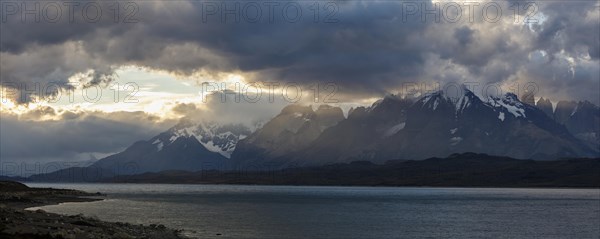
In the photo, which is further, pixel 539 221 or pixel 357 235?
pixel 539 221

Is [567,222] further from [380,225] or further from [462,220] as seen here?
[380,225]

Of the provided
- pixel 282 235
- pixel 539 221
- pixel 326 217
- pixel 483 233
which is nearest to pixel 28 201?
pixel 326 217

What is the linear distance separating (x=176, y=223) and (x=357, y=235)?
35386 mm

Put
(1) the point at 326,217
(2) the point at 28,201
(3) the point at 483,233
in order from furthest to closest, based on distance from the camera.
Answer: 1. (2) the point at 28,201
2. (1) the point at 326,217
3. (3) the point at 483,233

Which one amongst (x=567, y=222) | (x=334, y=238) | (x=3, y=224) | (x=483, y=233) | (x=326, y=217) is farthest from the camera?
(x=326, y=217)

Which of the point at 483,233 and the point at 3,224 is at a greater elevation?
the point at 3,224

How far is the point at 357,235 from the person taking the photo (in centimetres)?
11038

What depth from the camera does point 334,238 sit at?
10462cm

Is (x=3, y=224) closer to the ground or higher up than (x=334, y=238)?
higher up

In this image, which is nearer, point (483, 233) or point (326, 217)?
point (483, 233)

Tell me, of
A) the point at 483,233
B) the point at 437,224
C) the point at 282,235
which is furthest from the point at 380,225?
the point at 282,235

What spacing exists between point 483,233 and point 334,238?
3006 cm

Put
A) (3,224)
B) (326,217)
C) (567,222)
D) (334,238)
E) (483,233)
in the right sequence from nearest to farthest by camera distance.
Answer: (3,224) → (334,238) → (483,233) → (567,222) → (326,217)

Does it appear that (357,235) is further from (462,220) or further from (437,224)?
(462,220)
